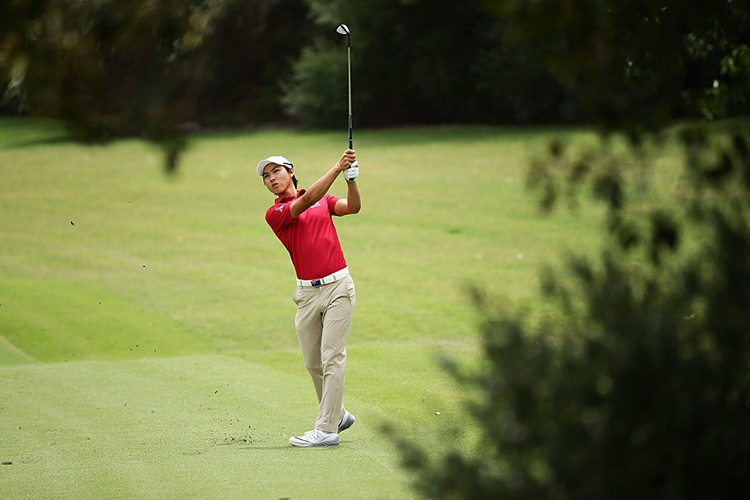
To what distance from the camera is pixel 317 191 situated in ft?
23.6

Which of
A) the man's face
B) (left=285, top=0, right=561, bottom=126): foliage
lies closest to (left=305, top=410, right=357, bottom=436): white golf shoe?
the man's face

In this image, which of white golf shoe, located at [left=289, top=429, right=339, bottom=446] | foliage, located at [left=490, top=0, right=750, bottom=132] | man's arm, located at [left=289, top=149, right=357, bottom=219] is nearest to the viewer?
foliage, located at [left=490, top=0, right=750, bottom=132]

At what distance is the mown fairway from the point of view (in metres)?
6.87

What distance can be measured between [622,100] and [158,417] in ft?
19.9

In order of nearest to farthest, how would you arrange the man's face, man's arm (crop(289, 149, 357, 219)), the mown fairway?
the mown fairway → man's arm (crop(289, 149, 357, 219)) → the man's face

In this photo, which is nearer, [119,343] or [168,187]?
[119,343]

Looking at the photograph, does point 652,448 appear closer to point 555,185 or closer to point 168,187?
point 555,185

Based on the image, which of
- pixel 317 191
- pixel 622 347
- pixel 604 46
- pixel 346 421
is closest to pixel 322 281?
pixel 317 191

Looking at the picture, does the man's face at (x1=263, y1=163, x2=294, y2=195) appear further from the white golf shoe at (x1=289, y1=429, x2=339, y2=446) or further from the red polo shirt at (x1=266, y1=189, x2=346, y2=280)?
the white golf shoe at (x1=289, y1=429, x2=339, y2=446)

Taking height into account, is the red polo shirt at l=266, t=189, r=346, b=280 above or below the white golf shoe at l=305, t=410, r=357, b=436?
above

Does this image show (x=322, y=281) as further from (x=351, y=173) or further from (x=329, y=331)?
(x=351, y=173)

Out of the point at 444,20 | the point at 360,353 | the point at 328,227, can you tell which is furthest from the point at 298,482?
the point at 444,20

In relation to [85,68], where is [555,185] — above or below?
below

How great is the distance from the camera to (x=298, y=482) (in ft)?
20.7
